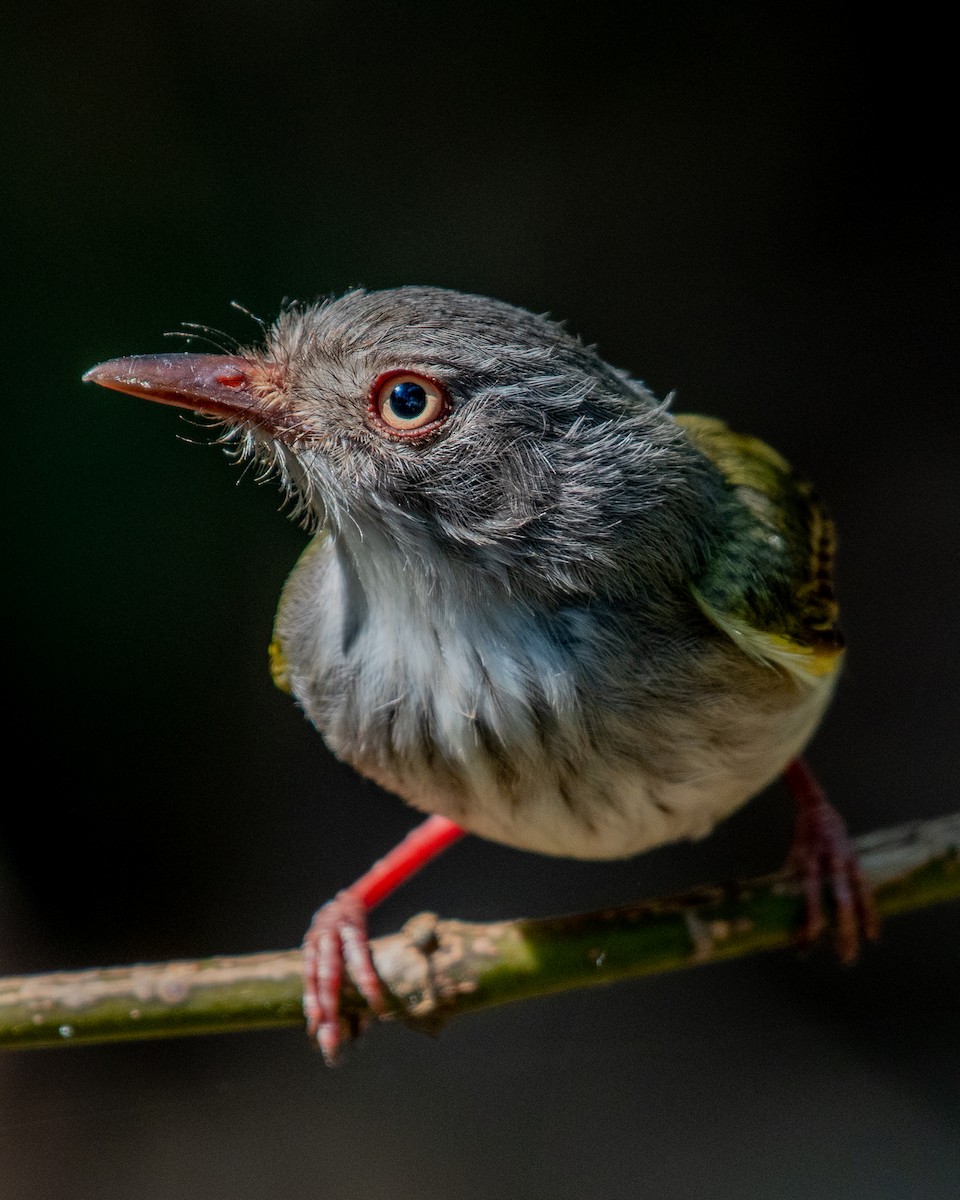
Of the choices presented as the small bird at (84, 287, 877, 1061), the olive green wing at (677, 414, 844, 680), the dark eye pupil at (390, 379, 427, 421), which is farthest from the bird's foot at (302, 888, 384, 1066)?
the dark eye pupil at (390, 379, 427, 421)

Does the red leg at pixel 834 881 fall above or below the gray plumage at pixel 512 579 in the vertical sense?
below

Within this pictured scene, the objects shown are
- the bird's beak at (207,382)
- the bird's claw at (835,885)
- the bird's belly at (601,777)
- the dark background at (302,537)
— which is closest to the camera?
the bird's beak at (207,382)

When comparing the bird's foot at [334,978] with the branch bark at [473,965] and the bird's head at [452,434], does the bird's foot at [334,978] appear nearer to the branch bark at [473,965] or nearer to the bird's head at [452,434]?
the branch bark at [473,965]

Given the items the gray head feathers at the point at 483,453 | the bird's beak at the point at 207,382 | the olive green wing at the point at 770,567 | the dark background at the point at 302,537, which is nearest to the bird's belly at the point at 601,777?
the olive green wing at the point at 770,567

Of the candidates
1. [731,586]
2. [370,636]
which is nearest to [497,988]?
[370,636]

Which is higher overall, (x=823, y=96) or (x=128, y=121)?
(x=128, y=121)

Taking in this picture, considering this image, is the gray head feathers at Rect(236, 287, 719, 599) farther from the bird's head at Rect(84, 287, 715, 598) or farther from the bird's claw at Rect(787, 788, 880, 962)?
the bird's claw at Rect(787, 788, 880, 962)

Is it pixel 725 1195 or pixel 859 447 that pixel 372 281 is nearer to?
pixel 859 447

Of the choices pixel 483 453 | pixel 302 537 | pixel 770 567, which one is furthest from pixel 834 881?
pixel 302 537
